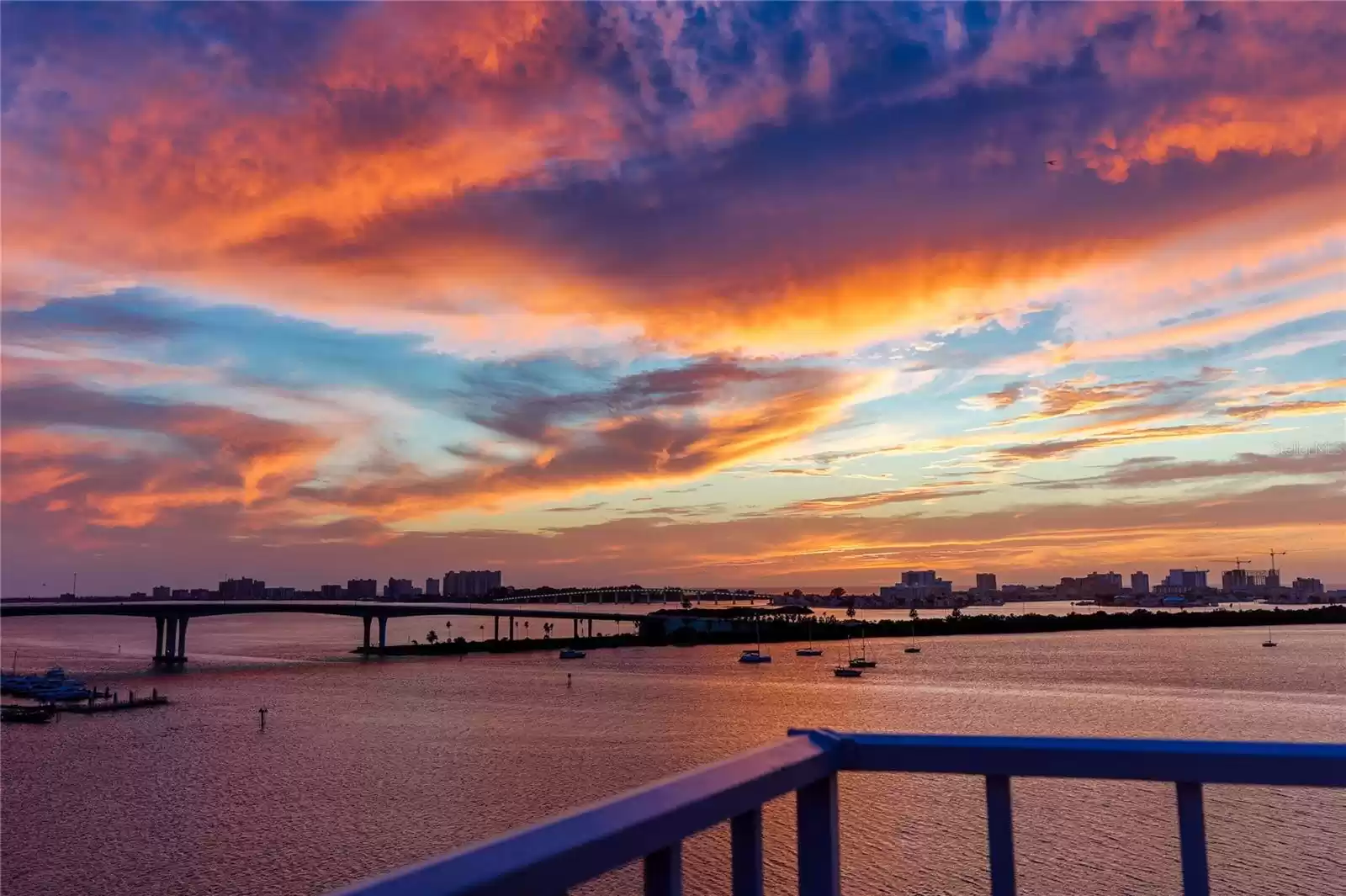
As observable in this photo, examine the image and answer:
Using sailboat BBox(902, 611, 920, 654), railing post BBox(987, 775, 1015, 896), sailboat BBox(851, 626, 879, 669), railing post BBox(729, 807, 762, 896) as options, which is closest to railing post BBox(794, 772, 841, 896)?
railing post BBox(729, 807, 762, 896)

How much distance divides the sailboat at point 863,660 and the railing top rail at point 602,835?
11394cm

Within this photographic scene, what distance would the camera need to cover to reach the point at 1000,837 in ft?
9.09

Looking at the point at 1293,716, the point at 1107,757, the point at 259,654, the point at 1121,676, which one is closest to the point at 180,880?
the point at 1107,757

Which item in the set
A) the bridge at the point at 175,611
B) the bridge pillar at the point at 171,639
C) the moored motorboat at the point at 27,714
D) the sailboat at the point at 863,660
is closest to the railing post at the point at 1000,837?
the moored motorboat at the point at 27,714

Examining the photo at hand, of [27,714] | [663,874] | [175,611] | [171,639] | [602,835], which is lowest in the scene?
[27,714]

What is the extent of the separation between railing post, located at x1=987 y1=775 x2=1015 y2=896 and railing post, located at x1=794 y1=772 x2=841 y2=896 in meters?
0.51

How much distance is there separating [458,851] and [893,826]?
39.3 metres

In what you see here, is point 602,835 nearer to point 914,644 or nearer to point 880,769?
point 880,769

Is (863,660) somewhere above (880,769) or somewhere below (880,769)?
below

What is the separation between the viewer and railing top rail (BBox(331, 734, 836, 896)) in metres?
1.42

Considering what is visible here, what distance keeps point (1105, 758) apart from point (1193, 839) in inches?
13.8

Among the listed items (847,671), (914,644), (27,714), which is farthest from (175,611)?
(914,644)

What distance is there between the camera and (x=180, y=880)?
A: 1296 inches

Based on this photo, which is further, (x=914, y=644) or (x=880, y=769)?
(x=914, y=644)
